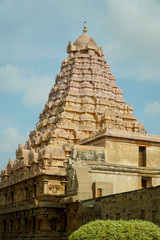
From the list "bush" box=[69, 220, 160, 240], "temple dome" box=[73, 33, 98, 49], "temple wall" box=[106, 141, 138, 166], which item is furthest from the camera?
"temple dome" box=[73, 33, 98, 49]

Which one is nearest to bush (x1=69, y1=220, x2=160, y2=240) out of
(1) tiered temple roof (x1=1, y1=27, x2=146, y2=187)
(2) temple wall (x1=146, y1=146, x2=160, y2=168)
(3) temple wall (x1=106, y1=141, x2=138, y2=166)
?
(3) temple wall (x1=106, y1=141, x2=138, y2=166)

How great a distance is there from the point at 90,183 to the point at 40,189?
969 cm

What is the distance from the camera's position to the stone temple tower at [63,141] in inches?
1604

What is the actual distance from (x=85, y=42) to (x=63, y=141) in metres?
17.3

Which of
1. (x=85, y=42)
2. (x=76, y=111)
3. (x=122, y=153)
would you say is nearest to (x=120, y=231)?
(x=122, y=153)

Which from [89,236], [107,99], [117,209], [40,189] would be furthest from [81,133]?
[89,236]

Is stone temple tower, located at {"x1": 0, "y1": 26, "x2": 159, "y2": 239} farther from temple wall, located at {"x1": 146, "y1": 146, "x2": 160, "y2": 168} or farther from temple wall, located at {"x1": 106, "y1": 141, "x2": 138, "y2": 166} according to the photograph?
temple wall, located at {"x1": 146, "y1": 146, "x2": 160, "y2": 168}

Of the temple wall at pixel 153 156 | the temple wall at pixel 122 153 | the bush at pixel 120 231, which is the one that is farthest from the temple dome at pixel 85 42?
the bush at pixel 120 231

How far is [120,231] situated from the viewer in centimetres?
1997

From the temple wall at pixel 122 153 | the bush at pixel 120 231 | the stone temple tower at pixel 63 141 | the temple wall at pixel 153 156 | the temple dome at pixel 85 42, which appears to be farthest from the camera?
the temple dome at pixel 85 42

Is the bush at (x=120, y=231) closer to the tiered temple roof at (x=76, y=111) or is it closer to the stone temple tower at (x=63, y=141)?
the stone temple tower at (x=63, y=141)

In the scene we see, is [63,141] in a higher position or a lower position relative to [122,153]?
higher

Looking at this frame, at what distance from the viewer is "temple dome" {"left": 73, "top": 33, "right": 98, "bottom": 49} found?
60.8 meters

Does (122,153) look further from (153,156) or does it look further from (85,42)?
(85,42)
